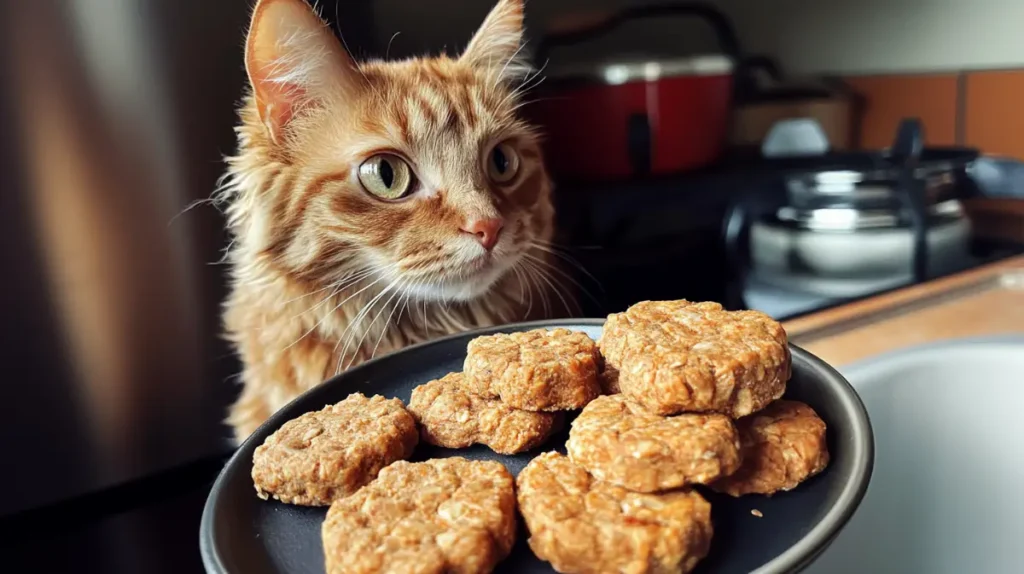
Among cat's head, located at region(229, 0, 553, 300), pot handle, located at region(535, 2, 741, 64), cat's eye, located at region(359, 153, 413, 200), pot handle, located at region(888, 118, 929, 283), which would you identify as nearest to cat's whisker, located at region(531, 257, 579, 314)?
cat's head, located at region(229, 0, 553, 300)

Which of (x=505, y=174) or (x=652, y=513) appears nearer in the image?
(x=652, y=513)

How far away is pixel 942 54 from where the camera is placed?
156cm

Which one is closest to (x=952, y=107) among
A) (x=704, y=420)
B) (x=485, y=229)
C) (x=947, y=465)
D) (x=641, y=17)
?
(x=641, y=17)

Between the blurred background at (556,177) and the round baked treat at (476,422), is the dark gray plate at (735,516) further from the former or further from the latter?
the blurred background at (556,177)

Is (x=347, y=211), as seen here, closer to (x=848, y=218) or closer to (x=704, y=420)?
(x=704, y=420)

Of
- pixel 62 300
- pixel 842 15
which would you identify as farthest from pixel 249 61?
pixel 842 15

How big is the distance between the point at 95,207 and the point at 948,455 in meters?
1.08

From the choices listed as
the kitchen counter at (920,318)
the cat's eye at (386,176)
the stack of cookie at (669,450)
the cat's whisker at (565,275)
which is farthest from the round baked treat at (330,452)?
the kitchen counter at (920,318)

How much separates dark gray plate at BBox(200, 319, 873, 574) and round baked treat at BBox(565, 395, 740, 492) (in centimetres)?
6

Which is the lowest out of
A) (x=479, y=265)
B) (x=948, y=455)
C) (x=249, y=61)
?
(x=948, y=455)

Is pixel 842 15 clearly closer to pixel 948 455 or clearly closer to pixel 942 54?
pixel 942 54

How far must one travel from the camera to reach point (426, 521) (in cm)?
52

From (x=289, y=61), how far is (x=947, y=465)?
3.16 feet

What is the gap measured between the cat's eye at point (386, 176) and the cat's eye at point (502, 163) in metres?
0.13
